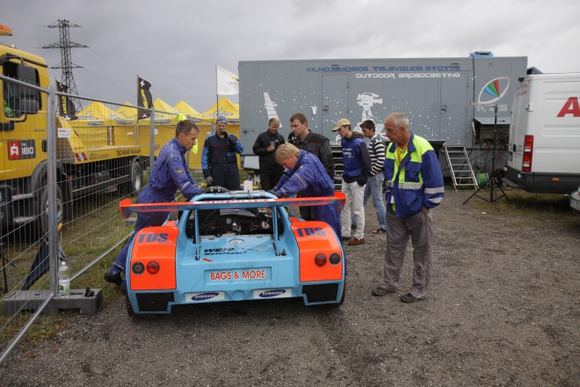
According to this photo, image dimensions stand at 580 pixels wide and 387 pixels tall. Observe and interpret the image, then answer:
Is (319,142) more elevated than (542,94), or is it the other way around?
(542,94)

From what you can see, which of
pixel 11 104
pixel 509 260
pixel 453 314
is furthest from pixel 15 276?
pixel 509 260

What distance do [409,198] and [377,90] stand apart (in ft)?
28.3

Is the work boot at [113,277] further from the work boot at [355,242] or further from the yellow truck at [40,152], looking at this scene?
the work boot at [355,242]

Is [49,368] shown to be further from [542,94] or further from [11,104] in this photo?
[542,94]

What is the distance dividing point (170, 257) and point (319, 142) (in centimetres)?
332

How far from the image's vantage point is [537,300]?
4605 mm

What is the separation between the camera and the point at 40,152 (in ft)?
22.5

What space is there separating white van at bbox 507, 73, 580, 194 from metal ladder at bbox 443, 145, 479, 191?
3523mm

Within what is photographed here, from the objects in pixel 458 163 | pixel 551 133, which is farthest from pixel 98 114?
pixel 458 163

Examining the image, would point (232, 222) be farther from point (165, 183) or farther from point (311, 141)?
point (311, 141)

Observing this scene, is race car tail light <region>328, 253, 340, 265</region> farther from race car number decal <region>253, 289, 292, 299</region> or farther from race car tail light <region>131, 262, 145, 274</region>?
race car tail light <region>131, 262, 145, 274</region>

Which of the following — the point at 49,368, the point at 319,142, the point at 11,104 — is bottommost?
the point at 49,368

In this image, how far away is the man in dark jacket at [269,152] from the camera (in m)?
8.04

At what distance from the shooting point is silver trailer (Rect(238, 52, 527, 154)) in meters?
12.3
